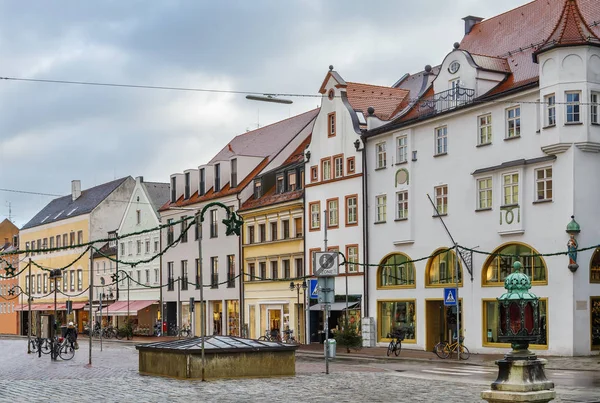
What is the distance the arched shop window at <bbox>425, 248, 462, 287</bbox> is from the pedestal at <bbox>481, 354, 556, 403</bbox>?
101 ft

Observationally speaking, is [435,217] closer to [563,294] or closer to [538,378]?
[563,294]

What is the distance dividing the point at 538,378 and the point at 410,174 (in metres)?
34.8

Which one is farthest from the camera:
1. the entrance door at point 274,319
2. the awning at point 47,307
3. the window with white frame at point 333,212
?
the awning at point 47,307

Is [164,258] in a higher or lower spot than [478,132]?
lower

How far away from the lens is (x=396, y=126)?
5012 cm

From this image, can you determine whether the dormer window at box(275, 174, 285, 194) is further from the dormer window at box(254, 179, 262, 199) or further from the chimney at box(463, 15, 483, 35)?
the chimney at box(463, 15, 483, 35)

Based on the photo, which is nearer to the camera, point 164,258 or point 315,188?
point 315,188

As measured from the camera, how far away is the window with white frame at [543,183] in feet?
133

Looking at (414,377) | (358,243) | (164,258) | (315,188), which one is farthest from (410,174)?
(164,258)

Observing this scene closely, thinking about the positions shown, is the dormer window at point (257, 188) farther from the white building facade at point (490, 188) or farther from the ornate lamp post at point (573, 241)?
the ornate lamp post at point (573, 241)

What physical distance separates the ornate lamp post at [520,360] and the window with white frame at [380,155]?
36.9m

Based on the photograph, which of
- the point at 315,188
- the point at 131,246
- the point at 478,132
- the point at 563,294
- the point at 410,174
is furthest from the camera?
the point at 131,246

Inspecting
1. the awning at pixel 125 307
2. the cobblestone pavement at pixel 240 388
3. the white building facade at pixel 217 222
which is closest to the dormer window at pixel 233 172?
the white building facade at pixel 217 222

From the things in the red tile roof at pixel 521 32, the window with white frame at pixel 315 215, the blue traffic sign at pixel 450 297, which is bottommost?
the blue traffic sign at pixel 450 297
